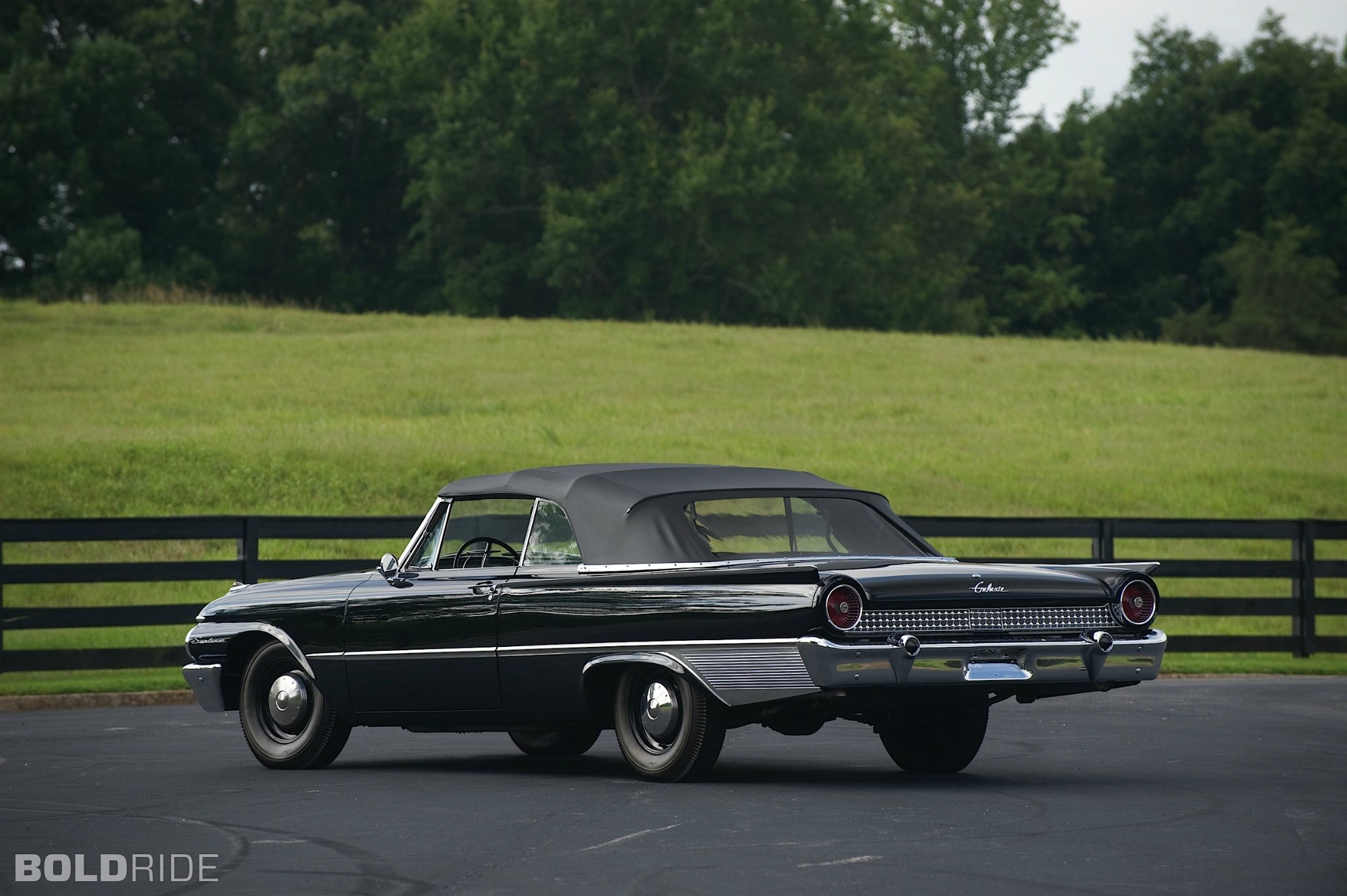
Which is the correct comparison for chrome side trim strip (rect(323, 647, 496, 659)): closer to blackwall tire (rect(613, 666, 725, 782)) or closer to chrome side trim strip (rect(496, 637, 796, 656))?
chrome side trim strip (rect(496, 637, 796, 656))

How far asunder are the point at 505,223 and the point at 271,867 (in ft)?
212

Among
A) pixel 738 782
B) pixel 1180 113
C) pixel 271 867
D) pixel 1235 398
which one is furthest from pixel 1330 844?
pixel 1180 113

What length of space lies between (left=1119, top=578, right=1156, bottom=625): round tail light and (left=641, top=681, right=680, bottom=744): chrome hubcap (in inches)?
88.5

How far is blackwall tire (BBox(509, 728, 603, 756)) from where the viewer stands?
11.0 meters

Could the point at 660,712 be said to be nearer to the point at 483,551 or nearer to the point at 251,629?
the point at 483,551

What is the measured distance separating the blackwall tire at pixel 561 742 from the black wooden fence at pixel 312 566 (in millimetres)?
4460

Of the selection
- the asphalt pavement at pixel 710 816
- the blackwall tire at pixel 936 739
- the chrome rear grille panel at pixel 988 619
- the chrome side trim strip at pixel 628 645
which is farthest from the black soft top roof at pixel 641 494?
the asphalt pavement at pixel 710 816

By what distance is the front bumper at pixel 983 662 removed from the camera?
8.45 meters

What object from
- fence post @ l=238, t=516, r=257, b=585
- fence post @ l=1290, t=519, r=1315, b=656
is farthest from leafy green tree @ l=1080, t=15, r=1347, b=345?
fence post @ l=238, t=516, r=257, b=585

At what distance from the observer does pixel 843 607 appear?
28.0 feet

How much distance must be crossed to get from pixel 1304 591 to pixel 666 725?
1191cm

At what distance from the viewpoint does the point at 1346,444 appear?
37.4 m

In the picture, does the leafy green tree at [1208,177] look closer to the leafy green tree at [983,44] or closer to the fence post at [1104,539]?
the leafy green tree at [983,44]

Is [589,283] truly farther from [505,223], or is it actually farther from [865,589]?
[865,589]
